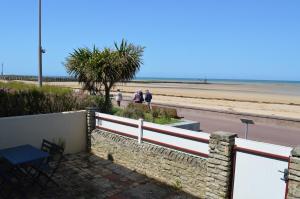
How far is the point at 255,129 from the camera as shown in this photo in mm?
14141

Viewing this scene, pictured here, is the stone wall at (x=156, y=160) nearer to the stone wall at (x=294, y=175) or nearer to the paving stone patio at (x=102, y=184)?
the paving stone patio at (x=102, y=184)

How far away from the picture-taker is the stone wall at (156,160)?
21.5 ft

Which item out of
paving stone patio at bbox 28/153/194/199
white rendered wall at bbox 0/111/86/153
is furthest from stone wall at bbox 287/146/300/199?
white rendered wall at bbox 0/111/86/153

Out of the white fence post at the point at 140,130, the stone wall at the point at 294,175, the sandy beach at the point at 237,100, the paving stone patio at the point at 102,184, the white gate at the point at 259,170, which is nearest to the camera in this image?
the stone wall at the point at 294,175

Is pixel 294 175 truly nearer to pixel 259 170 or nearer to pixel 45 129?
pixel 259 170

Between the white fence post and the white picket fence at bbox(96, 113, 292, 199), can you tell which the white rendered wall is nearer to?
the white fence post

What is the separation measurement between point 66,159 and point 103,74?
470 cm

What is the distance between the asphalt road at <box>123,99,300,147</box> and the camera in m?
12.2

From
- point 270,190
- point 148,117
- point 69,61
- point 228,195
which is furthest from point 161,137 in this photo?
point 69,61

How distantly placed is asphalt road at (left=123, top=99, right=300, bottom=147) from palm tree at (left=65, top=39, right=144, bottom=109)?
4.40 metres

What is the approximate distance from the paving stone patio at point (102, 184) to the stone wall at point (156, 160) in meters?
0.18

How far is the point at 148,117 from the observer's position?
11.4 metres

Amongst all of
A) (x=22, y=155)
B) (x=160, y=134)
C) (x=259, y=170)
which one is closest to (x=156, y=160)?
(x=160, y=134)

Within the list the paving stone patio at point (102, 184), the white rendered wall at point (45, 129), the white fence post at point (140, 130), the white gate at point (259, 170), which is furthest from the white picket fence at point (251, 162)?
the white rendered wall at point (45, 129)
